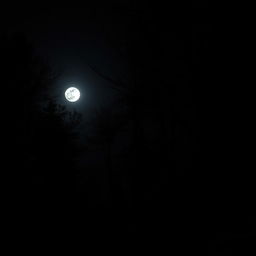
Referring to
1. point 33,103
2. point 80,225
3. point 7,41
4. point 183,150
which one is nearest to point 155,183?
point 183,150

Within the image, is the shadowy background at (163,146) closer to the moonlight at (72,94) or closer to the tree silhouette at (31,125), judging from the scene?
the tree silhouette at (31,125)

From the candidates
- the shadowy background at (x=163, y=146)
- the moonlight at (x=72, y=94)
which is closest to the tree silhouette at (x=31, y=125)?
the shadowy background at (x=163, y=146)

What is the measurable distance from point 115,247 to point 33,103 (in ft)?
22.8

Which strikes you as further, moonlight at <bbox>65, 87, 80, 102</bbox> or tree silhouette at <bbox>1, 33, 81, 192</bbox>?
moonlight at <bbox>65, 87, 80, 102</bbox>

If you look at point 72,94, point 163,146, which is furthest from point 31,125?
point 72,94

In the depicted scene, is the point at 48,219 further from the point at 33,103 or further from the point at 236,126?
the point at 236,126

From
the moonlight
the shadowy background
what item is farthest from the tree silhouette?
the moonlight

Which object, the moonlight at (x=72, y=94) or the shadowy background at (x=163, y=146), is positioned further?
the moonlight at (x=72, y=94)

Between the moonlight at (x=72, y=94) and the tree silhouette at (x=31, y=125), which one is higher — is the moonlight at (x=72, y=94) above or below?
above

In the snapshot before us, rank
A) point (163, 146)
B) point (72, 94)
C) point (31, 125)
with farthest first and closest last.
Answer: point (72, 94) → point (163, 146) → point (31, 125)

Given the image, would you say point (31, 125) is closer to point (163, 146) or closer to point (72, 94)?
point (163, 146)

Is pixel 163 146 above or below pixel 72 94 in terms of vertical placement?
below

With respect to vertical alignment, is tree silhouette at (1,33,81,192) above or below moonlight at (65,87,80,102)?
below

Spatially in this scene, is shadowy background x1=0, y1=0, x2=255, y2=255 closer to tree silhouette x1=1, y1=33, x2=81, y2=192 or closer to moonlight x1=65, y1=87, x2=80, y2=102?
tree silhouette x1=1, y1=33, x2=81, y2=192
